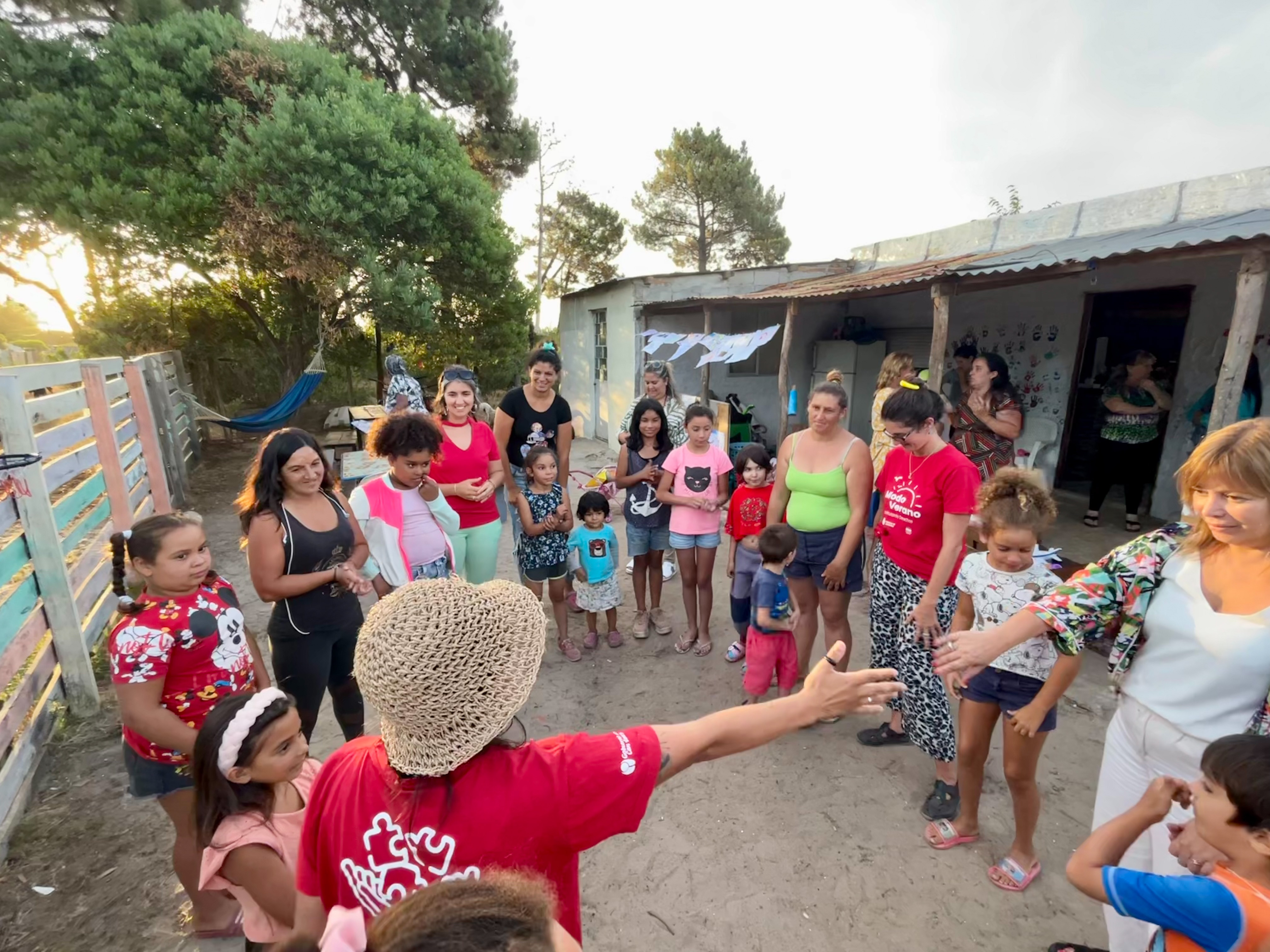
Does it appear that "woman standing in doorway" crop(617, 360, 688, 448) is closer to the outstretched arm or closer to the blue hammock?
the outstretched arm

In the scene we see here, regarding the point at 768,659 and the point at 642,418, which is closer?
the point at 768,659

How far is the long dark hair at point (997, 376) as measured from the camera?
13.9ft

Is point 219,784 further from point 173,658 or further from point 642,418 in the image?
point 642,418

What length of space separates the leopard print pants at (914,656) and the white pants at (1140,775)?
0.83 metres

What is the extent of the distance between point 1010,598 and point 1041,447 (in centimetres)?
595

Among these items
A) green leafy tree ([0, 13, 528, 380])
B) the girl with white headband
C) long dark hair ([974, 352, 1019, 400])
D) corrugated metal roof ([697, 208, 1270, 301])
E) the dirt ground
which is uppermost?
green leafy tree ([0, 13, 528, 380])

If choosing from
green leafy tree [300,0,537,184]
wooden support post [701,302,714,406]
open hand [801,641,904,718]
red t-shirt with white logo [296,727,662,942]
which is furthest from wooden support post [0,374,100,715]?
green leafy tree [300,0,537,184]

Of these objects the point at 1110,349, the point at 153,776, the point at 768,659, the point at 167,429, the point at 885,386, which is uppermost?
the point at 1110,349

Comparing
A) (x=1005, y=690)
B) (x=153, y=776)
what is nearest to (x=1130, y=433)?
(x=1005, y=690)

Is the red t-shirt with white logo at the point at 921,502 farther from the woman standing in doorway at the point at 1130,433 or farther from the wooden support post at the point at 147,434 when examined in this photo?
the wooden support post at the point at 147,434

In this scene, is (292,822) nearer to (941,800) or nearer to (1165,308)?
(941,800)

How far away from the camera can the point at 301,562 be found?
220 centimetres

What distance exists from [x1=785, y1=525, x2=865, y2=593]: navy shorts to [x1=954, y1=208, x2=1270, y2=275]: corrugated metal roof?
2727 mm

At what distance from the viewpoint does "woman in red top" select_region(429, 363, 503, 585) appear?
10.6 feet
